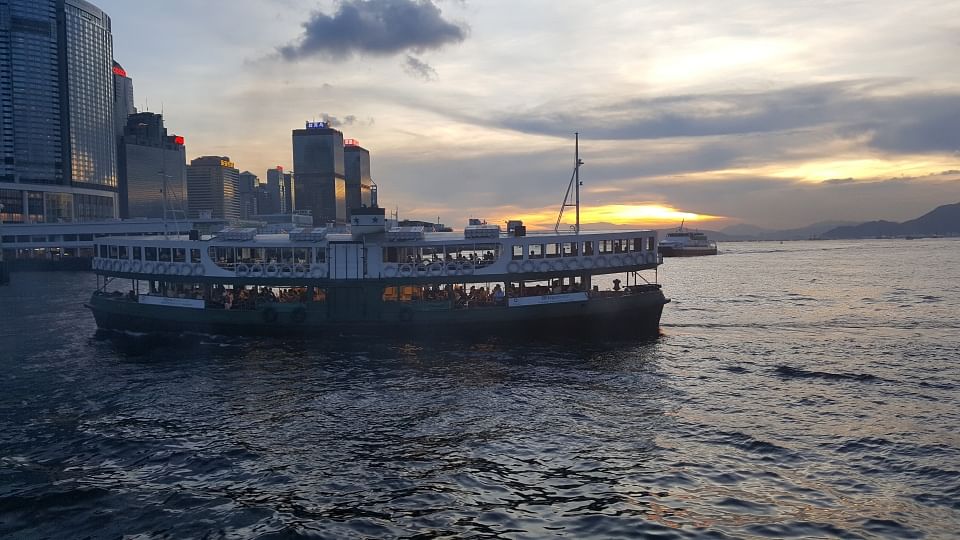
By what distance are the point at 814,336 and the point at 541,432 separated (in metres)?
31.6

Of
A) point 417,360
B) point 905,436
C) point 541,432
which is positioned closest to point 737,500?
point 541,432

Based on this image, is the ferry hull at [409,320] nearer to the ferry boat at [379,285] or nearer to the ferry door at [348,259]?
the ferry boat at [379,285]

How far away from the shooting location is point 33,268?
142 m

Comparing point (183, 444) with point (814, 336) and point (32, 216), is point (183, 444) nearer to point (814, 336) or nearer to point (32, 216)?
point (814, 336)

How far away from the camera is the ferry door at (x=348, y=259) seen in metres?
43.3

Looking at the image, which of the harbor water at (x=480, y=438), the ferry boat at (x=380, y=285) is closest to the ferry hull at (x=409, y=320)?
the ferry boat at (x=380, y=285)

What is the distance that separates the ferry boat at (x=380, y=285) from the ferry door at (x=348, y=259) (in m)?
0.07

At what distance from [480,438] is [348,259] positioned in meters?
22.6

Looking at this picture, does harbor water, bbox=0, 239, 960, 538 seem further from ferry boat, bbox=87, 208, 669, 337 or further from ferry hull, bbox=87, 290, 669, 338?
ferry boat, bbox=87, 208, 669, 337

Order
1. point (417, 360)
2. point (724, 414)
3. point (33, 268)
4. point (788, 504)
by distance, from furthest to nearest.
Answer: point (33, 268), point (417, 360), point (724, 414), point (788, 504)

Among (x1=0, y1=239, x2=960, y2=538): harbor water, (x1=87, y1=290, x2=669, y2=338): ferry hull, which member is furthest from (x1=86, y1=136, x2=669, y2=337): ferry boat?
(x1=0, y1=239, x2=960, y2=538): harbor water

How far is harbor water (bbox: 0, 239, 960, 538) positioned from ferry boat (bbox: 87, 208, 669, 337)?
157 cm

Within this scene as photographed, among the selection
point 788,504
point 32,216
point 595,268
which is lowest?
point 788,504

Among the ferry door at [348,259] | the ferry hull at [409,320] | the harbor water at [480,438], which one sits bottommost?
the harbor water at [480,438]
